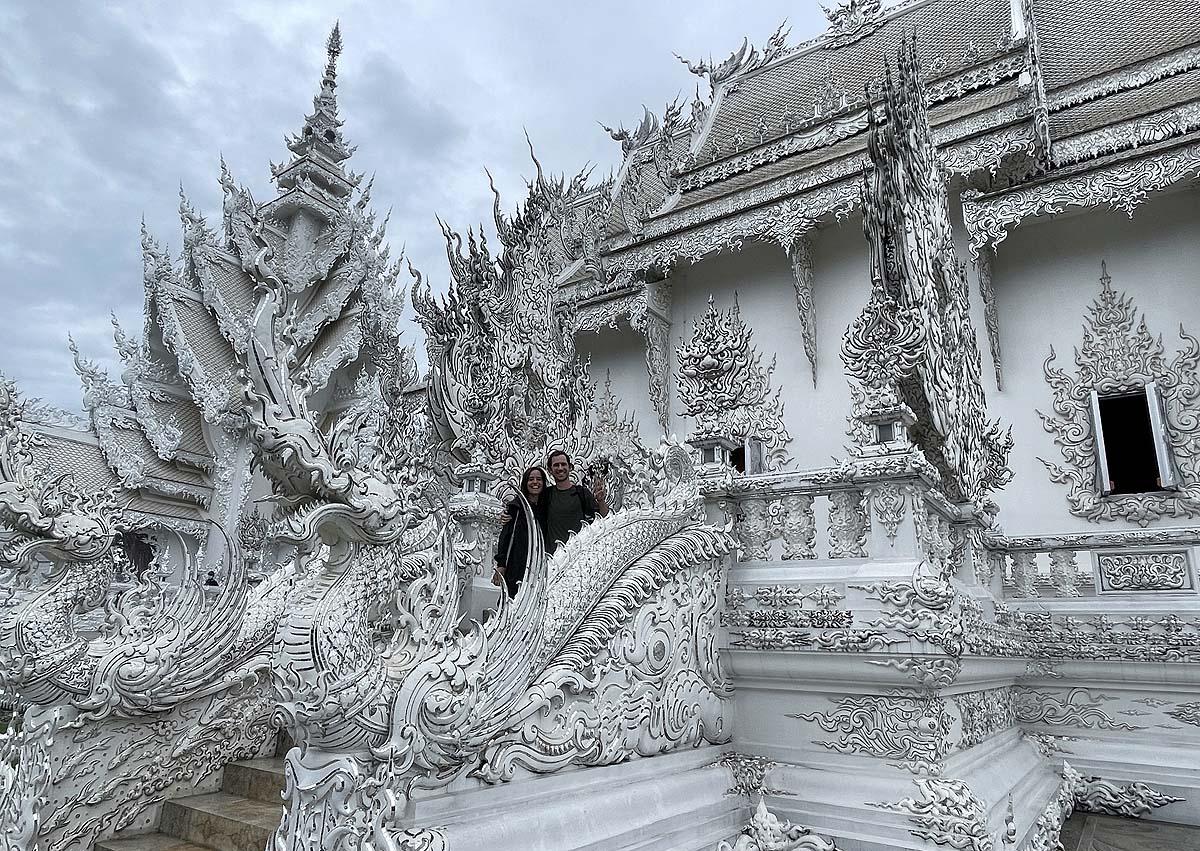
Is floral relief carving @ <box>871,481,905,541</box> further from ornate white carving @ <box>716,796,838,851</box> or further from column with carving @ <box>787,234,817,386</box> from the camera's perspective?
column with carving @ <box>787,234,817,386</box>

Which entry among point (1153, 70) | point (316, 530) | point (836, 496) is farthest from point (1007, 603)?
point (1153, 70)

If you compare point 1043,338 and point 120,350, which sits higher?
point 120,350

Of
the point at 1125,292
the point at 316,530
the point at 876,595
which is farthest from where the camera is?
the point at 1125,292

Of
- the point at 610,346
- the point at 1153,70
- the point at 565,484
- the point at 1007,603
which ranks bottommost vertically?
the point at 1007,603

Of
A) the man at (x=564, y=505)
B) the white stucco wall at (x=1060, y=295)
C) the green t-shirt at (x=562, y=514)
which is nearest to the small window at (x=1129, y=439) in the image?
the white stucco wall at (x=1060, y=295)

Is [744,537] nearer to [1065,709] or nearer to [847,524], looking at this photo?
[847,524]

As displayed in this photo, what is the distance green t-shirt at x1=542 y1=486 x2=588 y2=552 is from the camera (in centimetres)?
411

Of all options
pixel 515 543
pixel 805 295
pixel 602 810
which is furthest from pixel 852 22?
pixel 602 810

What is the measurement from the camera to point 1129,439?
6.41 meters

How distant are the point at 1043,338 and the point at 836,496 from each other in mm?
4516

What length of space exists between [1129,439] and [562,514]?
5052 mm

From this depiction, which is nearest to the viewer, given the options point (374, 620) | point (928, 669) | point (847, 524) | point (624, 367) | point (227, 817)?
point (374, 620)

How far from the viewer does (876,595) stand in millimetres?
3158

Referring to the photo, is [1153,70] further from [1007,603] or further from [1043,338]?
[1007,603]
